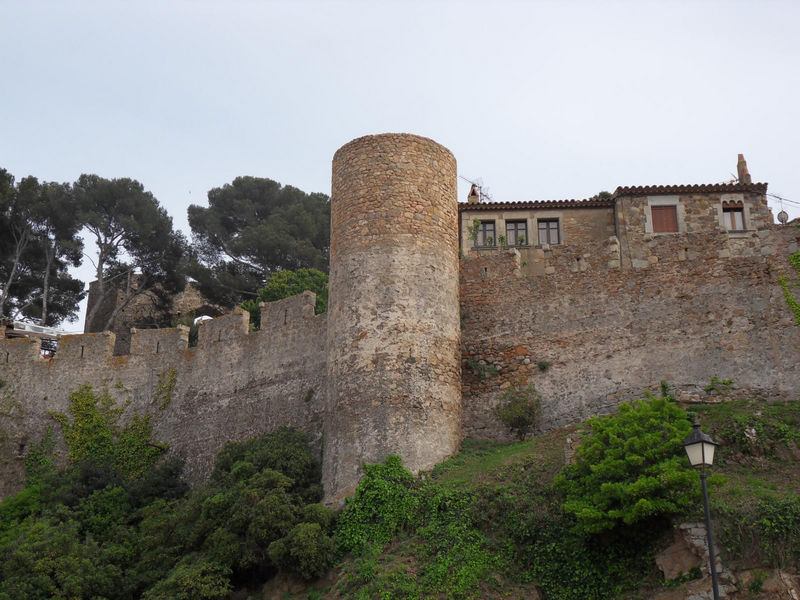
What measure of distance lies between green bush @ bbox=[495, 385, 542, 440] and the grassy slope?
3.33 feet

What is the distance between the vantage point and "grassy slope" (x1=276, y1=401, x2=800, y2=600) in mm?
14578

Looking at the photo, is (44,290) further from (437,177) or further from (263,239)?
(437,177)

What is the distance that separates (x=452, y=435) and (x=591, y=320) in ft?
13.0

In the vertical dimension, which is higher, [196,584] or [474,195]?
[474,195]

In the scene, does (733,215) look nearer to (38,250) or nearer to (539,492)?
(539,492)

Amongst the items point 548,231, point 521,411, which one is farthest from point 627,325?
point 548,231

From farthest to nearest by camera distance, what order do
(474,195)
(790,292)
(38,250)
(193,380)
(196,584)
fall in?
1. (38,250)
2. (474,195)
3. (193,380)
4. (790,292)
5. (196,584)

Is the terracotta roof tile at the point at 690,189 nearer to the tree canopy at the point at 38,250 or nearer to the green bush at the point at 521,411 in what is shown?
the green bush at the point at 521,411

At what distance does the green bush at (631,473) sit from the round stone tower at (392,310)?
4120 millimetres

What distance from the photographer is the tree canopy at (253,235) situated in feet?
133

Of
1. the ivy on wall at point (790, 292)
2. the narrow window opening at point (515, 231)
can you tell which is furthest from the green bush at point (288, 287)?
the ivy on wall at point (790, 292)

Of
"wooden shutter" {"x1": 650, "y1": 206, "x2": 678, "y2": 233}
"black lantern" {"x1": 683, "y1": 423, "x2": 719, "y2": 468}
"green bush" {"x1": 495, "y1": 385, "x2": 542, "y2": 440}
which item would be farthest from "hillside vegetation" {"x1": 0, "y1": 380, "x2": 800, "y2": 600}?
"wooden shutter" {"x1": 650, "y1": 206, "x2": 678, "y2": 233}

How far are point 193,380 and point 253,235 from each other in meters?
15.2

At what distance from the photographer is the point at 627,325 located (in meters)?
20.5
